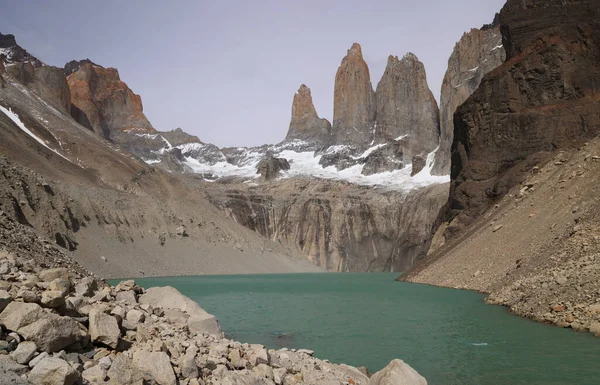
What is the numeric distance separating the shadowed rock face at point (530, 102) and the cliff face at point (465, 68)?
2803 inches

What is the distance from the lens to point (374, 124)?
555 ft

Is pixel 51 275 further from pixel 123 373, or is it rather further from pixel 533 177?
pixel 533 177

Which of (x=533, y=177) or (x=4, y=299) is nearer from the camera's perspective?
(x=4, y=299)

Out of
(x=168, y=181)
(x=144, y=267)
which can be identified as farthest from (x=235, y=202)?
(x=144, y=267)

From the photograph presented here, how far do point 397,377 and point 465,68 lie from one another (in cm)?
13216

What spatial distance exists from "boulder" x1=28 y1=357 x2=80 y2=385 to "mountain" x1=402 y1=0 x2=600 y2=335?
15.3 meters

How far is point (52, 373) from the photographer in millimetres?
5691

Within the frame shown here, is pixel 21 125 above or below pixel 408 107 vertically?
below

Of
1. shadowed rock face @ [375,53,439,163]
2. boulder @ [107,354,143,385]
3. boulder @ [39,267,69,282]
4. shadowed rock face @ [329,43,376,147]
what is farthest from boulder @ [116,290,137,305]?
shadowed rock face @ [329,43,376,147]

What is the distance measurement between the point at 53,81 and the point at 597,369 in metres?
118

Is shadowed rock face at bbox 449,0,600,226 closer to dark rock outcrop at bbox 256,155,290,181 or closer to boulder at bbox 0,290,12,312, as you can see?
boulder at bbox 0,290,12,312

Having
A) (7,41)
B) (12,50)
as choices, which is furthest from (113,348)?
(7,41)

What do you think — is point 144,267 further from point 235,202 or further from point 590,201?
point 235,202

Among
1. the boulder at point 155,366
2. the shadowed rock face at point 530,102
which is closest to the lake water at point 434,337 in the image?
the boulder at point 155,366
